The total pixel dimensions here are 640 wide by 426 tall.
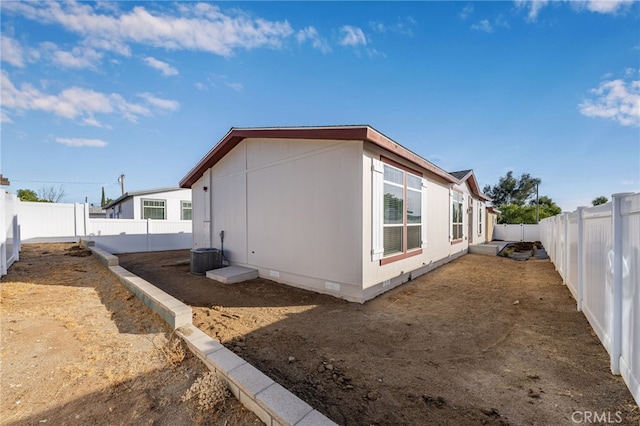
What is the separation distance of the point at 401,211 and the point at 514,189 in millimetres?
42577

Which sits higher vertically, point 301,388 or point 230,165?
point 230,165

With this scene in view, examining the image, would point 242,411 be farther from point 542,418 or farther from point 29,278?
point 29,278

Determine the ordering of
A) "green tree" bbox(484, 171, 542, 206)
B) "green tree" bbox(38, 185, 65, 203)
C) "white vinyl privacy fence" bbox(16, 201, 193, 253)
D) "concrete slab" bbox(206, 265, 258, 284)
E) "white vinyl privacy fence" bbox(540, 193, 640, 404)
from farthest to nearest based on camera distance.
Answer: "green tree" bbox(484, 171, 542, 206)
"green tree" bbox(38, 185, 65, 203)
"white vinyl privacy fence" bbox(16, 201, 193, 253)
"concrete slab" bbox(206, 265, 258, 284)
"white vinyl privacy fence" bbox(540, 193, 640, 404)

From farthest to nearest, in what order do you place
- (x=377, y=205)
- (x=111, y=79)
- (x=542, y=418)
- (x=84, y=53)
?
1. (x=111, y=79)
2. (x=84, y=53)
3. (x=377, y=205)
4. (x=542, y=418)

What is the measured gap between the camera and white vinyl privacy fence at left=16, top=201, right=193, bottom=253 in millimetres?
11670

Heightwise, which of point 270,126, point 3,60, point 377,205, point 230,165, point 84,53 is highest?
point 84,53

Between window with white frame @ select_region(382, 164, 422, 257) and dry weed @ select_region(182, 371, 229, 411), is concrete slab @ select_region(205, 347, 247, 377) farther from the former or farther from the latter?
window with white frame @ select_region(382, 164, 422, 257)

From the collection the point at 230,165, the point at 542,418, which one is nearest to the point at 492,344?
the point at 542,418

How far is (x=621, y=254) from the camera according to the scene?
2.33 m

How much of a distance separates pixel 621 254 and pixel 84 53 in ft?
35.4

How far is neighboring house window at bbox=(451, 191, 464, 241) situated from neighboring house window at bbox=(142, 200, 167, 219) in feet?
57.2

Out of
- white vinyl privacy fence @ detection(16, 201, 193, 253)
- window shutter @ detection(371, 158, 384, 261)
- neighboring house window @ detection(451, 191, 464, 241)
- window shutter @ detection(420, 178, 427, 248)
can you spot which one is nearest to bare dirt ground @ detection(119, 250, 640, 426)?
window shutter @ detection(371, 158, 384, 261)

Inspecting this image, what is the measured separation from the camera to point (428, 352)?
9.80 ft

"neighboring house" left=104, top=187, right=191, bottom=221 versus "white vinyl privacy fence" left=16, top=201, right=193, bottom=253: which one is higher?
"neighboring house" left=104, top=187, right=191, bottom=221
